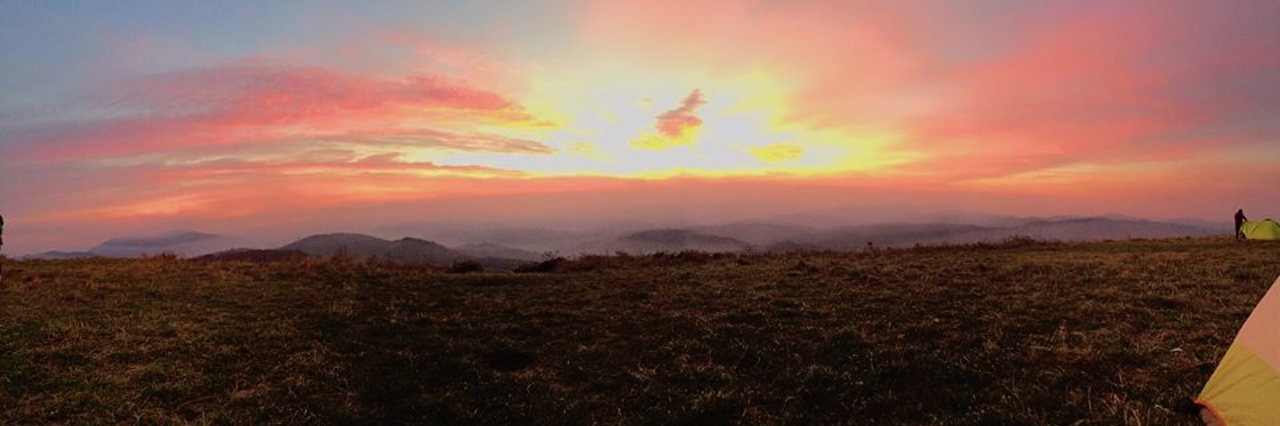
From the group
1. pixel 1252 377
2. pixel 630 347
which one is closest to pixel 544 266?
pixel 630 347

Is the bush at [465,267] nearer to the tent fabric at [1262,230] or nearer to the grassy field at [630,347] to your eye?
the grassy field at [630,347]

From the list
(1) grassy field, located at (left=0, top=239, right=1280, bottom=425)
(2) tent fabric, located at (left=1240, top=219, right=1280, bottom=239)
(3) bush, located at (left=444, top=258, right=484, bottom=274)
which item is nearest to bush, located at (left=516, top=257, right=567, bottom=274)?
(3) bush, located at (left=444, top=258, right=484, bottom=274)

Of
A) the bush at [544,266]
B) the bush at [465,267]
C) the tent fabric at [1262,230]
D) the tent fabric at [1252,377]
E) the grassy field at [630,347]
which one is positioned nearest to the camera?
the tent fabric at [1252,377]

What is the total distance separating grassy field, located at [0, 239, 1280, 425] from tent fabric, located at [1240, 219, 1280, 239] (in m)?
14.9

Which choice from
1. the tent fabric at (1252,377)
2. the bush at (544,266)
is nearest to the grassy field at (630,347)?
the tent fabric at (1252,377)

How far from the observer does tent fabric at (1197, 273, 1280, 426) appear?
28.7 feet

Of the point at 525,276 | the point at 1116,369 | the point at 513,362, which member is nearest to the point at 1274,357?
the point at 1116,369

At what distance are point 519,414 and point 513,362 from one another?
292 cm

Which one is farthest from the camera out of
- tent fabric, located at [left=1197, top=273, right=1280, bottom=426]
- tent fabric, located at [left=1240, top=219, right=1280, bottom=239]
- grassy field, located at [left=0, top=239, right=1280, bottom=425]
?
tent fabric, located at [left=1240, top=219, right=1280, bottom=239]

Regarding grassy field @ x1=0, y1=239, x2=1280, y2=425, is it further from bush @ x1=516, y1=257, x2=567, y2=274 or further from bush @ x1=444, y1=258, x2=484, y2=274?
bush @ x1=516, y1=257, x2=567, y2=274

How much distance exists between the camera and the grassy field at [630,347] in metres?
11.0

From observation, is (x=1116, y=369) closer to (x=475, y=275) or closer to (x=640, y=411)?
(x=640, y=411)

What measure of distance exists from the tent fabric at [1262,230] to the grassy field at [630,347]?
48.9ft

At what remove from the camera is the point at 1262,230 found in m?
34.8
